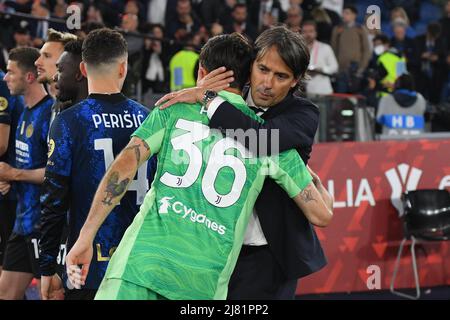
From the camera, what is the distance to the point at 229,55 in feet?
13.9

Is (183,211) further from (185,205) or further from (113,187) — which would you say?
(113,187)

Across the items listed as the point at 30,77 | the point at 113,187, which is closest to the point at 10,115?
the point at 30,77

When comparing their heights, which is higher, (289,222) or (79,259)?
(289,222)

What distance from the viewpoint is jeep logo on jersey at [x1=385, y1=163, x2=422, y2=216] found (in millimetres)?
9609

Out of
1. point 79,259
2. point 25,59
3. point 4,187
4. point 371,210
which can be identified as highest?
point 25,59

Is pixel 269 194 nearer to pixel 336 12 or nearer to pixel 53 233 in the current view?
pixel 53 233

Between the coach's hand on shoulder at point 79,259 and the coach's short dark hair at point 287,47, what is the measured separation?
1.13 metres

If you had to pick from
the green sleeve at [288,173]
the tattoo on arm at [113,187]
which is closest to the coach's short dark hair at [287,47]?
the green sleeve at [288,173]

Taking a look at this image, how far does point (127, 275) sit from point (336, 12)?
37.9 feet

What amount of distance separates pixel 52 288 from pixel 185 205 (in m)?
1.31

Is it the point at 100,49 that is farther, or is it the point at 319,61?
the point at 319,61

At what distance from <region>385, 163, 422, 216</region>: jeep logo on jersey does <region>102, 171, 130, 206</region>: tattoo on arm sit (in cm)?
588

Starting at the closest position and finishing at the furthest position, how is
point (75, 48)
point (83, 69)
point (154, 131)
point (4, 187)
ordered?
point (154, 131), point (83, 69), point (75, 48), point (4, 187)
